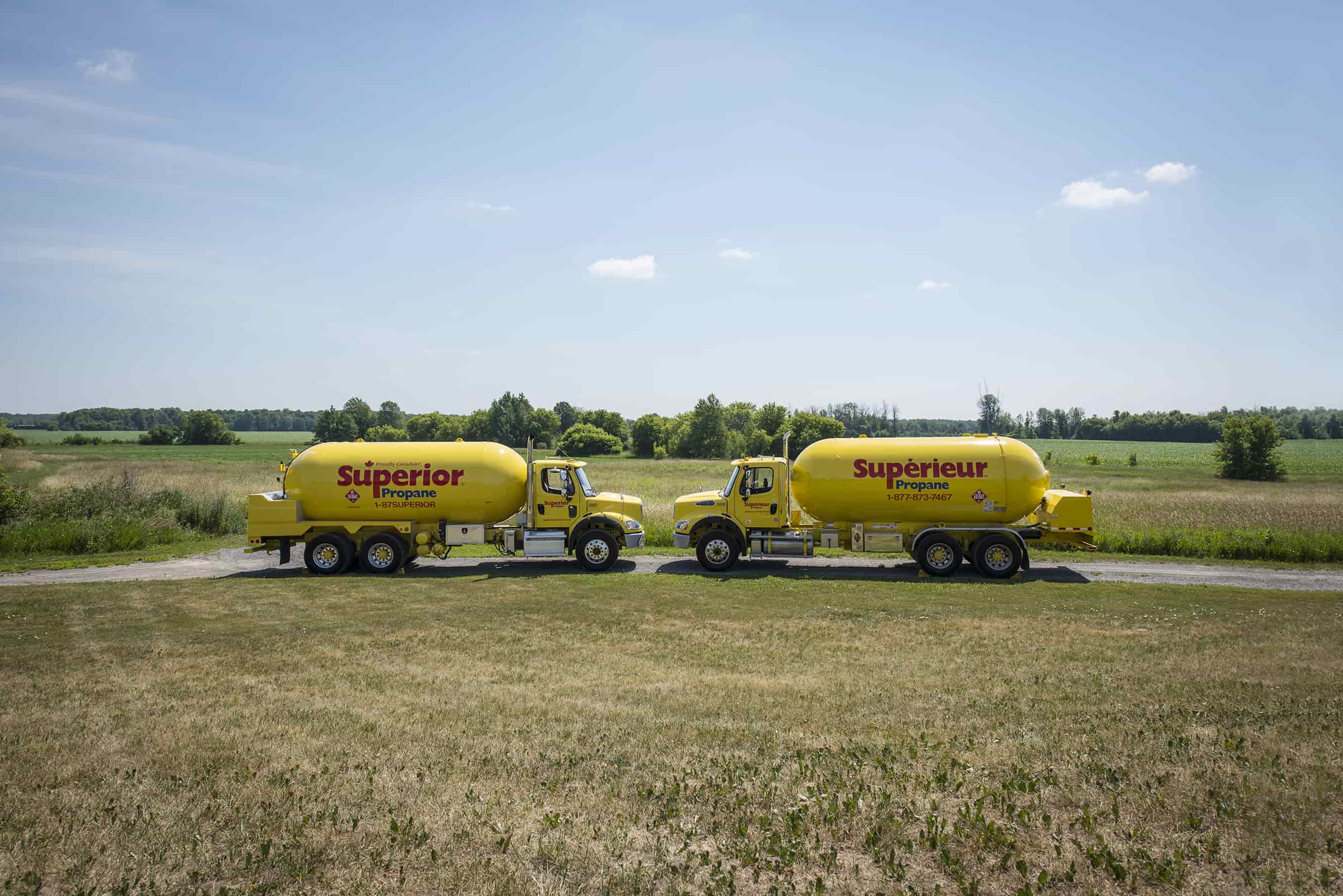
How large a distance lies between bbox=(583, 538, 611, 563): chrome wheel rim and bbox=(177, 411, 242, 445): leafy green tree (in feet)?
381

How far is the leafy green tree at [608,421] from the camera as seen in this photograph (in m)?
140

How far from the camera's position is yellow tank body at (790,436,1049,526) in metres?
21.3

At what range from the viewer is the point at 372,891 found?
533 cm

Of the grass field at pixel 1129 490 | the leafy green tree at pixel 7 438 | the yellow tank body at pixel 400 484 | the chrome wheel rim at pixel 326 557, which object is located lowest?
the chrome wheel rim at pixel 326 557

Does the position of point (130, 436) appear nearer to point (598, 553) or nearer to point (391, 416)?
point (391, 416)

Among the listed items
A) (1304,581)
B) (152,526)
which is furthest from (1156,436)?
(152,526)

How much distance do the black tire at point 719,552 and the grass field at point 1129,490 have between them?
494cm

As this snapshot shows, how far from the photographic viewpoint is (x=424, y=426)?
118 metres

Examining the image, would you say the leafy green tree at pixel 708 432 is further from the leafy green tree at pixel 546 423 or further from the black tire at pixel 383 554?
the black tire at pixel 383 554

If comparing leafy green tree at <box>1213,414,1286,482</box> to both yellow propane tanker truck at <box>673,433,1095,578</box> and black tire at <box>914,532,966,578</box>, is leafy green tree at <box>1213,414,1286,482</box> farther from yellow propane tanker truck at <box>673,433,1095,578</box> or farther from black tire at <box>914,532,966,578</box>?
black tire at <box>914,532,966,578</box>

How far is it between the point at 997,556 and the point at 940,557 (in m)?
1.49

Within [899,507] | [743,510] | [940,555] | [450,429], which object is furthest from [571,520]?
[450,429]

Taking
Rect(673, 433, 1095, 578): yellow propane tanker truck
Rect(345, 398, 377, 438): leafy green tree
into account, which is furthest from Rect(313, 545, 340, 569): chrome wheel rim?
Rect(345, 398, 377, 438): leafy green tree

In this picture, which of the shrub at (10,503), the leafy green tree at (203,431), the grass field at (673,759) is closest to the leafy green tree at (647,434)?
the leafy green tree at (203,431)
